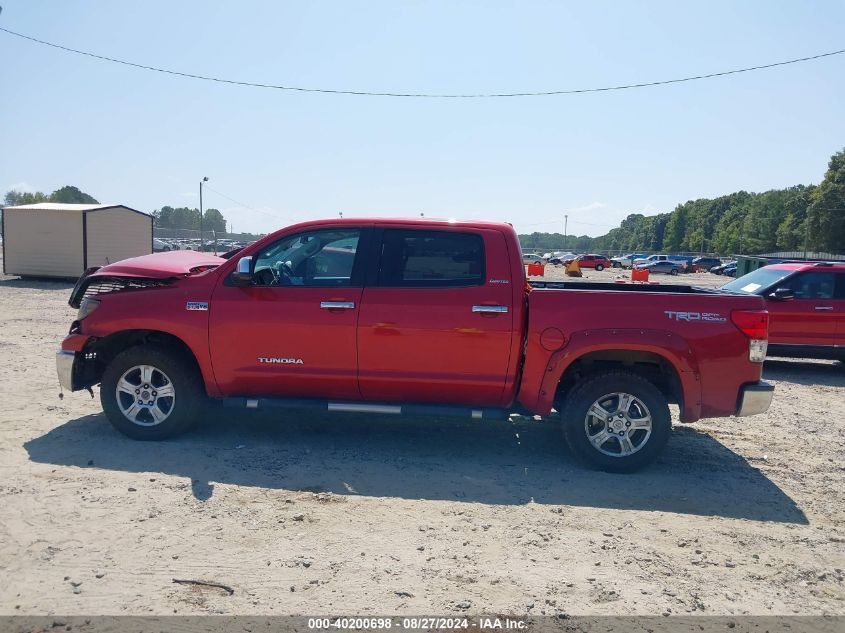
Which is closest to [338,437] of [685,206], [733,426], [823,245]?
[733,426]

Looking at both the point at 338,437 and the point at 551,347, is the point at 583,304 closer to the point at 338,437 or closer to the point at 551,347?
the point at 551,347

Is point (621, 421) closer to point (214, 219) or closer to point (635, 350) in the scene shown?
point (635, 350)

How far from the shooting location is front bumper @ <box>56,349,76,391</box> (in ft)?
20.0

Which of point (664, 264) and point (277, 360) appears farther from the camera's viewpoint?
point (664, 264)

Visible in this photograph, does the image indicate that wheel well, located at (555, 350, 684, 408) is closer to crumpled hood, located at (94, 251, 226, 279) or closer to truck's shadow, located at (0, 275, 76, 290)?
crumpled hood, located at (94, 251, 226, 279)

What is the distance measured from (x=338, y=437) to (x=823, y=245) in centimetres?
7329

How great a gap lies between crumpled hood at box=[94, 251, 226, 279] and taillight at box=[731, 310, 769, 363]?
4.67m

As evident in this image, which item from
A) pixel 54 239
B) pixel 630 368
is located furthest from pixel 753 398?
pixel 54 239

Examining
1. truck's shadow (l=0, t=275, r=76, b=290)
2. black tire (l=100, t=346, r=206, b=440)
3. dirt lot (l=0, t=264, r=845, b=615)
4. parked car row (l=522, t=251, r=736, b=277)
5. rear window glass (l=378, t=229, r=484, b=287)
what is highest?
rear window glass (l=378, t=229, r=484, b=287)

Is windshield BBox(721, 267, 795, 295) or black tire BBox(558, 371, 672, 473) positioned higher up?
windshield BBox(721, 267, 795, 295)

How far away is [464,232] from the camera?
5840 millimetres

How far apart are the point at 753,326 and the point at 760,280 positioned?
6.09 metres

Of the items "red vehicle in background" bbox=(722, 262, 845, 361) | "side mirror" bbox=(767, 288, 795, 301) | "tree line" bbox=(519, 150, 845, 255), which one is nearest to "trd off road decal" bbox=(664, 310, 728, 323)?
"red vehicle in background" bbox=(722, 262, 845, 361)

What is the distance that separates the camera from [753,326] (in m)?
5.47
